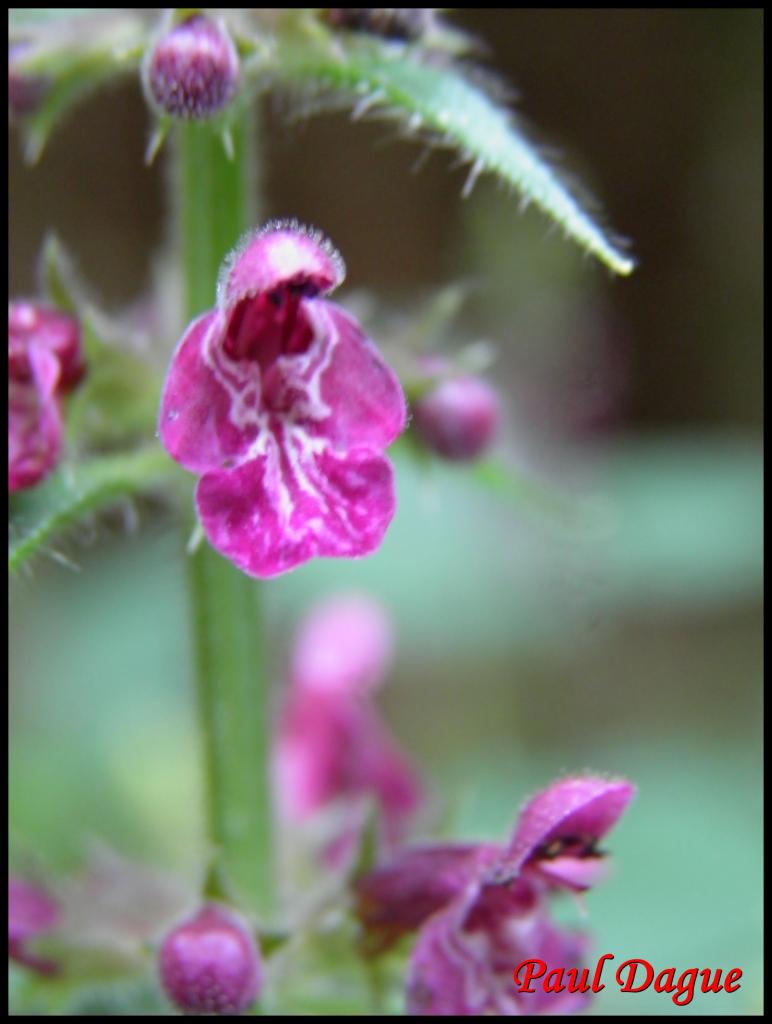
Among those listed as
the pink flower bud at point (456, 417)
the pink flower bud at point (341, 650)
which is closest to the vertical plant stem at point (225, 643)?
the pink flower bud at point (456, 417)

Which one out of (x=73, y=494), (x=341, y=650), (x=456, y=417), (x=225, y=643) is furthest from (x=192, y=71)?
(x=341, y=650)

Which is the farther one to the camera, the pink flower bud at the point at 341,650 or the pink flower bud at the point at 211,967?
the pink flower bud at the point at 341,650

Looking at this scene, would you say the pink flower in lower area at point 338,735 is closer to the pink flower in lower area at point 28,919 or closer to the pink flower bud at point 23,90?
the pink flower in lower area at point 28,919

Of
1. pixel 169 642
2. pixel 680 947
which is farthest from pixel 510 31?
pixel 680 947

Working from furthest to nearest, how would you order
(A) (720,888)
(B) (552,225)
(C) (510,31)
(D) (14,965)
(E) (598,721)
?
(C) (510,31), (E) (598,721), (A) (720,888), (D) (14,965), (B) (552,225)

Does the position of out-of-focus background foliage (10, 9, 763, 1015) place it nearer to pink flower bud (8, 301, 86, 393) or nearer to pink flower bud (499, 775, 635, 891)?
pink flower bud (8, 301, 86, 393)

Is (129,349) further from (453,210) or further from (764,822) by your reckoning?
(453,210)

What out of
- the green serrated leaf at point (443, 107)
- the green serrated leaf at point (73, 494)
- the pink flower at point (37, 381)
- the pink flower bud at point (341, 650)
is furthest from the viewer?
the pink flower bud at point (341, 650)
